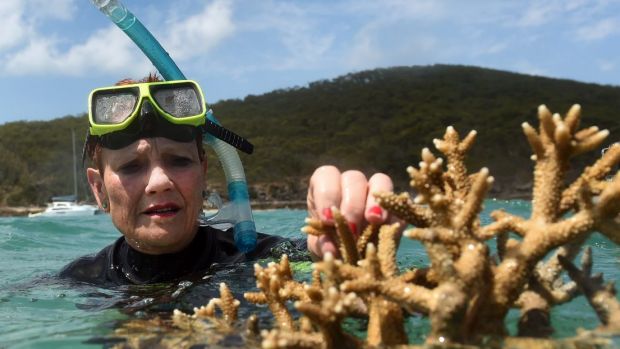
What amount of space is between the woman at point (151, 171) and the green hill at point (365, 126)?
31.3 m

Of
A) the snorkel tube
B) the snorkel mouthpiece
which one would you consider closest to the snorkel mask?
the snorkel tube

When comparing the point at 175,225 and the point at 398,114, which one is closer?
the point at 175,225

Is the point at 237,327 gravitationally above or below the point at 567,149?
below

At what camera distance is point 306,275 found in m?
3.52

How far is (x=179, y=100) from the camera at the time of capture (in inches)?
150

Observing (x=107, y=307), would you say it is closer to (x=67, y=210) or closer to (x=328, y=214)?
(x=328, y=214)

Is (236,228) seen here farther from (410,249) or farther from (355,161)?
(355,161)

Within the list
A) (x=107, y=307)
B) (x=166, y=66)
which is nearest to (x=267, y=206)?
(x=166, y=66)

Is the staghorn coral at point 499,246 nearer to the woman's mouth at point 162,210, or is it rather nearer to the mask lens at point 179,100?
the woman's mouth at point 162,210

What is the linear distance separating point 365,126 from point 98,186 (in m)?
49.2

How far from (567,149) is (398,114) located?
53267mm

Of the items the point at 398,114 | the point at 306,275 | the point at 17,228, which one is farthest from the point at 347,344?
the point at 398,114

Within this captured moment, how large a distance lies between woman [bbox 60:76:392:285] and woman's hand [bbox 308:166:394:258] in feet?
4.98

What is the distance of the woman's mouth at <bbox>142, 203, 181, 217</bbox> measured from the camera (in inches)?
138
